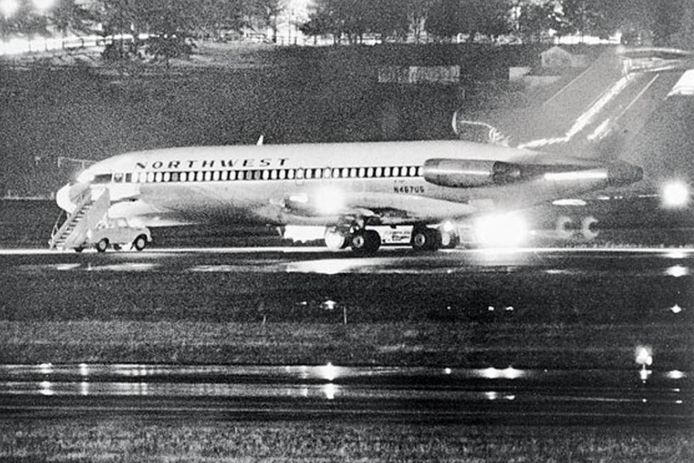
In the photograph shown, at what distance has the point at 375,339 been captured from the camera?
109 feet

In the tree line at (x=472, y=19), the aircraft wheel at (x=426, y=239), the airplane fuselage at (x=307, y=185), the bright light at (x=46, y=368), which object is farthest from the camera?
the tree line at (x=472, y=19)

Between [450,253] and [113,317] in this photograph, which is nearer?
[113,317]

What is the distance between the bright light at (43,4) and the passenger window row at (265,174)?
2959 inches

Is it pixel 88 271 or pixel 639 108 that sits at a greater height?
pixel 639 108

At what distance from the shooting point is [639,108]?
58344mm

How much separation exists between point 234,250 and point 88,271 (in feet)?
38.2

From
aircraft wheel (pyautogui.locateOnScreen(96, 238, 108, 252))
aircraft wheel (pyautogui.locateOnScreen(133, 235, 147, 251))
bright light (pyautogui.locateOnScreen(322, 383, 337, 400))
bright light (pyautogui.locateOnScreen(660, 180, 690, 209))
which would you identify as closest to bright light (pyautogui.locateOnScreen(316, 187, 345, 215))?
aircraft wheel (pyautogui.locateOnScreen(133, 235, 147, 251))

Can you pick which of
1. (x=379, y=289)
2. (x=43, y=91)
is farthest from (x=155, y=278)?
(x=43, y=91)

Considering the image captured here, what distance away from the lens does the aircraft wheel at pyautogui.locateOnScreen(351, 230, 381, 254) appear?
5728cm

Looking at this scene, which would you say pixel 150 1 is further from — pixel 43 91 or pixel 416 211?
pixel 416 211

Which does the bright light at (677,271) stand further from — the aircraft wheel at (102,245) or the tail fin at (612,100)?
the aircraft wheel at (102,245)

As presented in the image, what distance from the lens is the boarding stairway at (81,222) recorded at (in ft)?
203

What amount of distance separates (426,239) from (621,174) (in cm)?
842

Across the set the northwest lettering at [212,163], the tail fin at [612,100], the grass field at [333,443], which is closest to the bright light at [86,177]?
the northwest lettering at [212,163]
